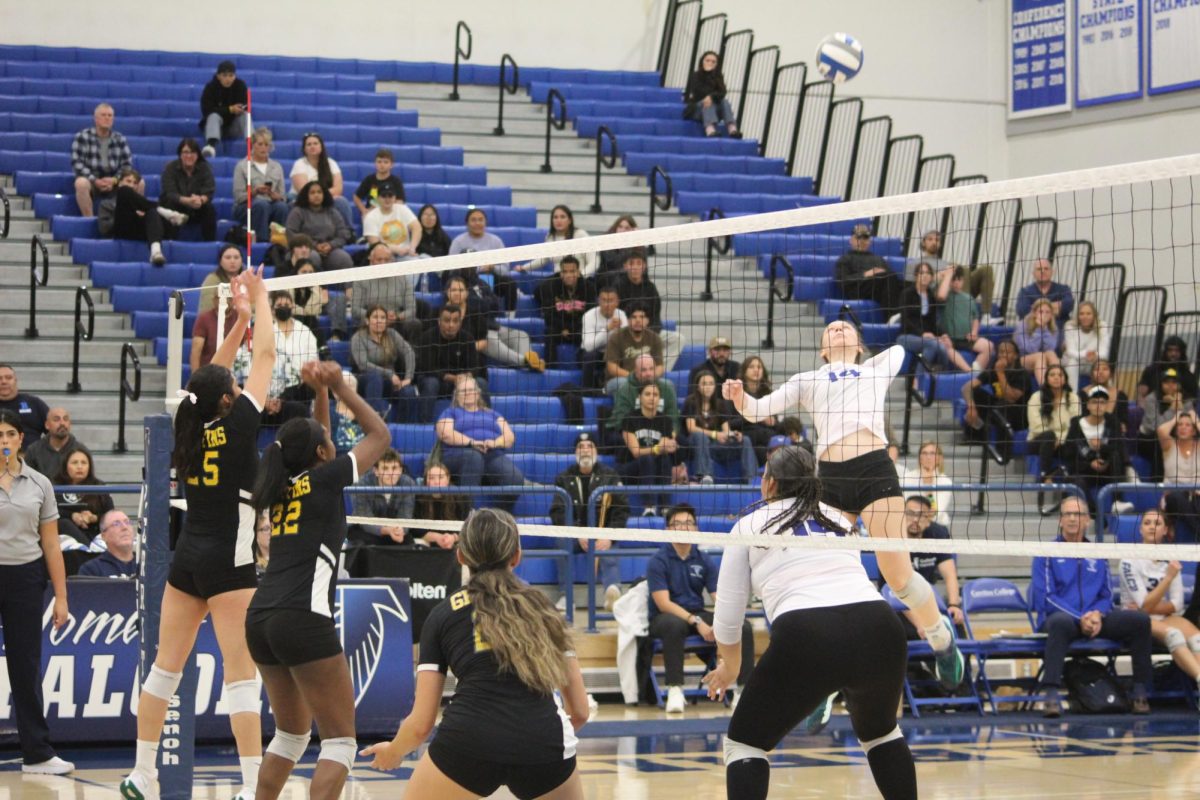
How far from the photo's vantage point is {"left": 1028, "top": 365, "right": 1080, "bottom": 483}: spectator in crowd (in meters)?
14.4

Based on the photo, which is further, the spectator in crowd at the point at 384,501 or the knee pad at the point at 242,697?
the spectator in crowd at the point at 384,501

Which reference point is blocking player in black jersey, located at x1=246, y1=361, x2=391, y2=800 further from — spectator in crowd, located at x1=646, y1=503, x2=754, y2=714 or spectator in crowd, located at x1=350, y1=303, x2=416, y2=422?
spectator in crowd, located at x1=646, y1=503, x2=754, y2=714

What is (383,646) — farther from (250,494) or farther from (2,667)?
(250,494)

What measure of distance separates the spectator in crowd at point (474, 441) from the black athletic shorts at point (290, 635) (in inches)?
176

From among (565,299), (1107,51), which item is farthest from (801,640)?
(1107,51)

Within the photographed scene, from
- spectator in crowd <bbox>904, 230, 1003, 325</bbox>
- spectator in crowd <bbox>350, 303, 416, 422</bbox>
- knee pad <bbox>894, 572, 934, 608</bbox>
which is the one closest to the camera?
knee pad <bbox>894, 572, 934, 608</bbox>

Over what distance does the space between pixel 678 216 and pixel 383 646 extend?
30.1 ft

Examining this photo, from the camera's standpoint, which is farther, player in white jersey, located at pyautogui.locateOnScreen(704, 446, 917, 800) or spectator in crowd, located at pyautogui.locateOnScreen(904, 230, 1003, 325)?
spectator in crowd, located at pyautogui.locateOnScreen(904, 230, 1003, 325)

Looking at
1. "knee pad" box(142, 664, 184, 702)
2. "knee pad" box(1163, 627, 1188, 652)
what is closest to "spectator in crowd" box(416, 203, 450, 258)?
"knee pad" box(1163, 627, 1188, 652)

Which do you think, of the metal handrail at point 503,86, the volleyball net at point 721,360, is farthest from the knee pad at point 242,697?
the metal handrail at point 503,86

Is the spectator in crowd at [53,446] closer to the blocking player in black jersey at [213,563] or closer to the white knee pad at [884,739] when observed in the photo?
the blocking player in black jersey at [213,563]

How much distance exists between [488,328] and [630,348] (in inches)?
44.6

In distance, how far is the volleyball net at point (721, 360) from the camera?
11.3 metres

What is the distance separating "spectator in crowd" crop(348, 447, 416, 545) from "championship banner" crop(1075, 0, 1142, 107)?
1305 cm
